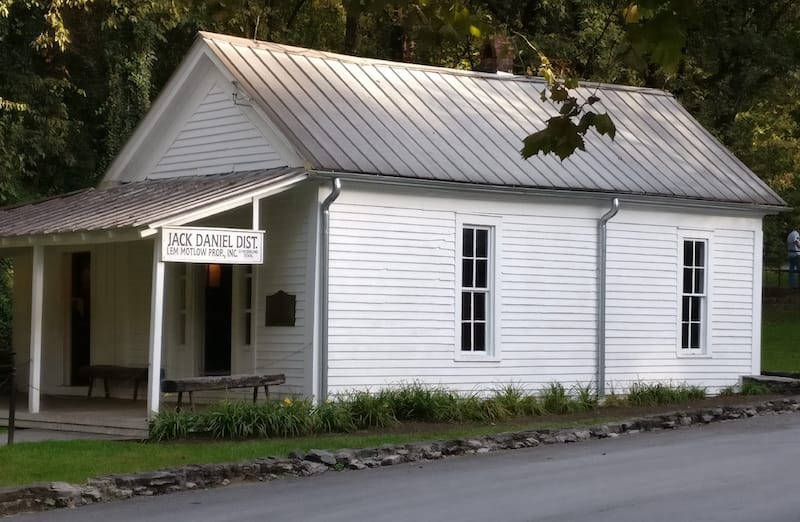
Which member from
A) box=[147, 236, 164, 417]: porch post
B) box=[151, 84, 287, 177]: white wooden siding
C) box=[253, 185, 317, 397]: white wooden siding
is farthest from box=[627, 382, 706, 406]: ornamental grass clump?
box=[147, 236, 164, 417]: porch post

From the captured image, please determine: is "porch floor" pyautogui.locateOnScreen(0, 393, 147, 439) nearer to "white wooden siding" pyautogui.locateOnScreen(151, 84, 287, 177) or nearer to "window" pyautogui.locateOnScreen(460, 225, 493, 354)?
"white wooden siding" pyautogui.locateOnScreen(151, 84, 287, 177)

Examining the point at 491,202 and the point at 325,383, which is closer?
the point at 325,383

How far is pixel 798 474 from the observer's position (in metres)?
13.1

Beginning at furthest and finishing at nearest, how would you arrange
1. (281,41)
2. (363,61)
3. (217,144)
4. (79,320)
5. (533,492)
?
(281,41) < (79,320) < (363,61) < (217,144) < (533,492)

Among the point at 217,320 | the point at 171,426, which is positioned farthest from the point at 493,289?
the point at 171,426

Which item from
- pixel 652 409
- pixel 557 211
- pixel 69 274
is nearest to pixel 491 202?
pixel 557 211

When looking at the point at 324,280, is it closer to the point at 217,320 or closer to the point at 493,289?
the point at 217,320

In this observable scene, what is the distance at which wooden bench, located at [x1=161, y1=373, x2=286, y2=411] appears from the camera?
16344 millimetres

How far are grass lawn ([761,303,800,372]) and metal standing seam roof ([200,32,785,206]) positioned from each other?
650cm

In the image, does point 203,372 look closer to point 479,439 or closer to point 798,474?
point 479,439

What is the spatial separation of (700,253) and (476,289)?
4.94 metres

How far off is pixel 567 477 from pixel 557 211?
26.5ft

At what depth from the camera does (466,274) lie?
1966 cm

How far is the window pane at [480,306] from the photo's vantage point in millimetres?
19766
